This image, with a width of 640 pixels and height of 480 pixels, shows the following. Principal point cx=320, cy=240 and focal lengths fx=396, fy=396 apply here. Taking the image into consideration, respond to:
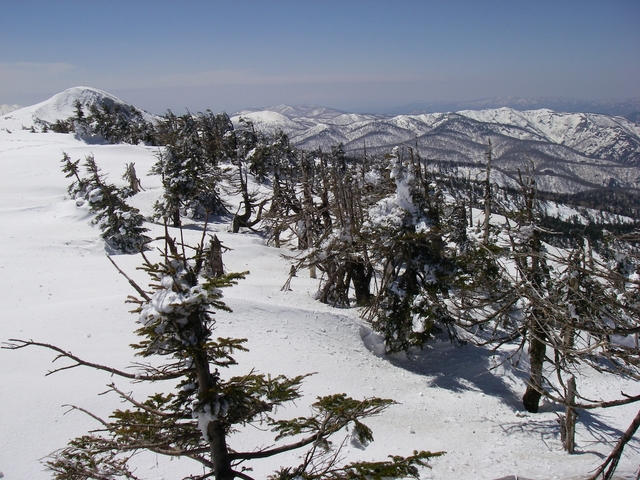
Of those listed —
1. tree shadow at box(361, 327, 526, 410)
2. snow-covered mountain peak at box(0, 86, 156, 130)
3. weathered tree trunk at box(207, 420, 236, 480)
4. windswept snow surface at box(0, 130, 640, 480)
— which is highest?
snow-covered mountain peak at box(0, 86, 156, 130)

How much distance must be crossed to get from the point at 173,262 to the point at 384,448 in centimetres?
666

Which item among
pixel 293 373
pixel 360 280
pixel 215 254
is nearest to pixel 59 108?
pixel 215 254

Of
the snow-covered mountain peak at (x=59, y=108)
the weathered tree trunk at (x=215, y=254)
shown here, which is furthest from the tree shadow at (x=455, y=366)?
the snow-covered mountain peak at (x=59, y=108)

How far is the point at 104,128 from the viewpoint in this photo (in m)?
59.5

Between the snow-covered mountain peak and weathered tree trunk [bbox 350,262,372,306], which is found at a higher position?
the snow-covered mountain peak

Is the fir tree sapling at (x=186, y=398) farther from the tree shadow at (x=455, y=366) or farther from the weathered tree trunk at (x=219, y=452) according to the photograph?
the tree shadow at (x=455, y=366)

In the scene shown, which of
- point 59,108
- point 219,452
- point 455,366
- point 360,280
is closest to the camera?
point 219,452

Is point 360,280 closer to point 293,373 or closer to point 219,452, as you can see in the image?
point 293,373

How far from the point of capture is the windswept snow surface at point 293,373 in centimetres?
727

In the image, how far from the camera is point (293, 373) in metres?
10.6

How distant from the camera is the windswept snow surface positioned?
727 cm

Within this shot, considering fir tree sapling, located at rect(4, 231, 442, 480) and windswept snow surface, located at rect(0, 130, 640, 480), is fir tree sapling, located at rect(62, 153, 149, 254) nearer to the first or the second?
windswept snow surface, located at rect(0, 130, 640, 480)

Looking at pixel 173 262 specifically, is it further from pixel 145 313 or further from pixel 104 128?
pixel 104 128

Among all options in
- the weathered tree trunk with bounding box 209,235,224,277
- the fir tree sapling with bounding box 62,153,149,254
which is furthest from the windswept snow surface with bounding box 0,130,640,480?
the fir tree sapling with bounding box 62,153,149,254
